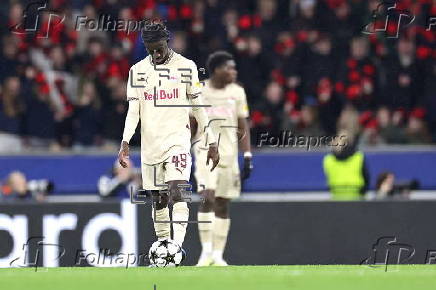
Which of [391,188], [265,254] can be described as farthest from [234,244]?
[391,188]

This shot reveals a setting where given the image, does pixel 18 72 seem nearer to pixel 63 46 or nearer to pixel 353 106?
pixel 63 46

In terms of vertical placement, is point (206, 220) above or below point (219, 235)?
above

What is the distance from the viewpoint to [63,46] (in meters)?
19.8

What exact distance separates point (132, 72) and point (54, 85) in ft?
28.2

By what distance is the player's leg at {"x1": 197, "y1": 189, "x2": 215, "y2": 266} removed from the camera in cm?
1327

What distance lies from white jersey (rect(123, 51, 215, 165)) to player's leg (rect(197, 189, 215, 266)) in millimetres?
2421

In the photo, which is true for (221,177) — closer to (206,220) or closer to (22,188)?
(206,220)

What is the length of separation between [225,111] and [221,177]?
Result: 2.31 feet

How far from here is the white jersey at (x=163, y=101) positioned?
1067 centimetres

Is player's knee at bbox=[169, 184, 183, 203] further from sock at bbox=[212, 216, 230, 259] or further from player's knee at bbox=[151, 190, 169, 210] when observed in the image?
sock at bbox=[212, 216, 230, 259]

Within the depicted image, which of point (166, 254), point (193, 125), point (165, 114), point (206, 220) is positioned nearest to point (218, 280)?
point (166, 254)

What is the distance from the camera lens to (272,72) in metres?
18.8

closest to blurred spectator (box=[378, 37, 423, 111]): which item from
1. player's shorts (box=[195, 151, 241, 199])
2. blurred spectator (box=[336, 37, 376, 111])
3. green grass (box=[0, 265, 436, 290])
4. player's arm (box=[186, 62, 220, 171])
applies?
blurred spectator (box=[336, 37, 376, 111])

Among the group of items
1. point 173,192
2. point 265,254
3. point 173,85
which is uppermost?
point 173,85
